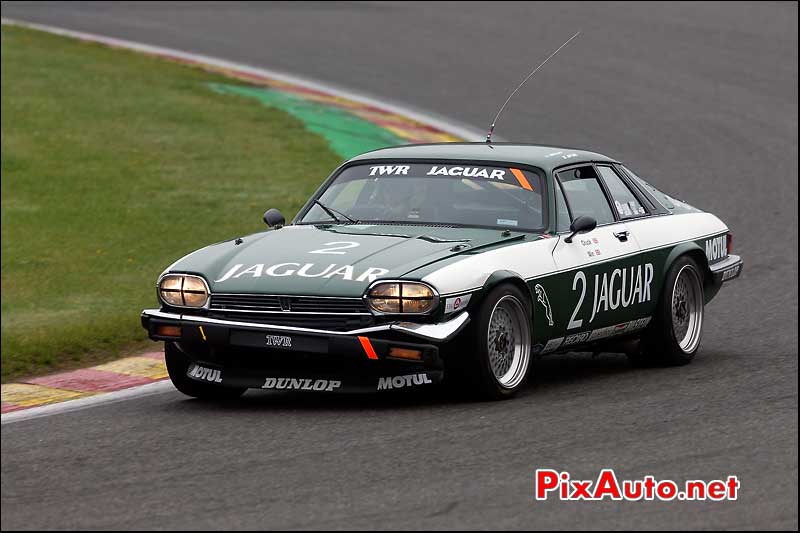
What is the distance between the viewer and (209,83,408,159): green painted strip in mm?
15836

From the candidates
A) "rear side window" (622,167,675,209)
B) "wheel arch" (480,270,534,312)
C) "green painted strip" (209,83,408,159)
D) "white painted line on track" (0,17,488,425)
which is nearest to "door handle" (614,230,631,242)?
"rear side window" (622,167,675,209)

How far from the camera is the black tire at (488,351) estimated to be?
280 inches

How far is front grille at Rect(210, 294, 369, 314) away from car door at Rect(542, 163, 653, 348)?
1276 millimetres

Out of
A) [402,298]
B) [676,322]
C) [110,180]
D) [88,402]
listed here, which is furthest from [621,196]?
[110,180]

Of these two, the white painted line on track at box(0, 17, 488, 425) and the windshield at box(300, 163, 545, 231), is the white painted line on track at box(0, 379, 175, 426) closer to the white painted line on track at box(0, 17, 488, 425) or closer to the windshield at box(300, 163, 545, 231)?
the windshield at box(300, 163, 545, 231)

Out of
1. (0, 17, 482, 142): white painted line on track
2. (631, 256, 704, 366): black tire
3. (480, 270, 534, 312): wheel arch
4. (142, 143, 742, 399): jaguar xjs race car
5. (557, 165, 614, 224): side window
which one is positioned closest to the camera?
(142, 143, 742, 399): jaguar xjs race car

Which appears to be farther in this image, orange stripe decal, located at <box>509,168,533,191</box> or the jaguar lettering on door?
orange stripe decal, located at <box>509,168,533,191</box>

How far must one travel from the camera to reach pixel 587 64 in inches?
857

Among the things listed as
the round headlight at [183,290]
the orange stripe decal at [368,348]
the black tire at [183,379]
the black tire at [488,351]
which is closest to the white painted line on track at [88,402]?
the black tire at [183,379]

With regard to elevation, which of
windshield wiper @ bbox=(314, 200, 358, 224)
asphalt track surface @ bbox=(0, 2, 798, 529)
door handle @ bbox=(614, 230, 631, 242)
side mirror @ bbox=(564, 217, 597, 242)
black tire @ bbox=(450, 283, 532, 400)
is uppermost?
windshield wiper @ bbox=(314, 200, 358, 224)

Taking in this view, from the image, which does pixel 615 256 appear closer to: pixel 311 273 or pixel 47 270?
pixel 311 273

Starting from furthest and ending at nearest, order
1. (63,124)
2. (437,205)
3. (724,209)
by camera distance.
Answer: (63,124), (724,209), (437,205)

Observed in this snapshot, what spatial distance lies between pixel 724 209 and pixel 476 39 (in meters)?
9.56

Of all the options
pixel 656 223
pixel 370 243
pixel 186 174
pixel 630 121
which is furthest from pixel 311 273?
pixel 630 121
